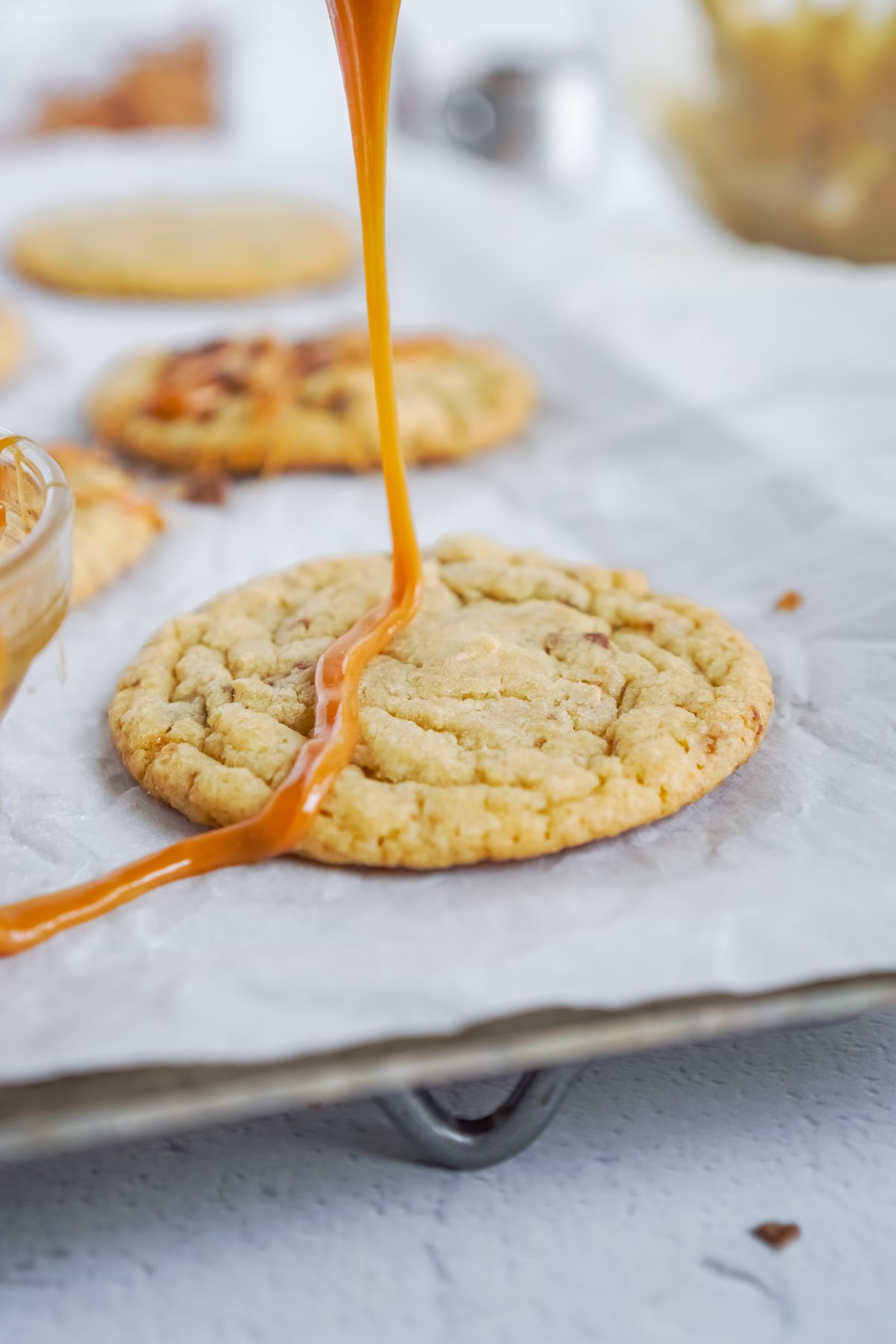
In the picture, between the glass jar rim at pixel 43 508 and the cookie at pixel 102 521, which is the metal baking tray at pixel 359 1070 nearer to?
the glass jar rim at pixel 43 508

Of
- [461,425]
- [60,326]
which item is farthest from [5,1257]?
[60,326]

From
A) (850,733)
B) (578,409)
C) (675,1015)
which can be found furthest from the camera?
(578,409)

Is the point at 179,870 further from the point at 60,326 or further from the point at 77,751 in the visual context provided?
the point at 60,326

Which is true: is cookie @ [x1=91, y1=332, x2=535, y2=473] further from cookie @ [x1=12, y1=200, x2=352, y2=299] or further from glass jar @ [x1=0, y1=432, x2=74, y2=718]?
glass jar @ [x1=0, y1=432, x2=74, y2=718]

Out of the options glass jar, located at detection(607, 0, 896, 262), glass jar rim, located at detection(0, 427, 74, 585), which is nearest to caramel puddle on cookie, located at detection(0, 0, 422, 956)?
glass jar rim, located at detection(0, 427, 74, 585)

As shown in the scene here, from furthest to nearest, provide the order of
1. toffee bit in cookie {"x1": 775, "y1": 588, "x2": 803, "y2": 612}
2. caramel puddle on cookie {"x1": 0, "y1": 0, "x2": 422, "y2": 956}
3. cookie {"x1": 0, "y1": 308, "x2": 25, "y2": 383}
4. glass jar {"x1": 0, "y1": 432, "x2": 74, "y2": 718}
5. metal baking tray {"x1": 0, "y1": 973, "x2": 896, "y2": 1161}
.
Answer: cookie {"x1": 0, "y1": 308, "x2": 25, "y2": 383}
toffee bit in cookie {"x1": 775, "y1": 588, "x2": 803, "y2": 612}
caramel puddle on cookie {"x1": 0, "y1": 0, "x2": 422, "y2": 956}
glass jar {"x1": 0, "y1": 432, "x2": 74, "y2": 718}
metal baking tray {"x1": 0, "y1": 973, "x2": 896, "y2": 1161}
